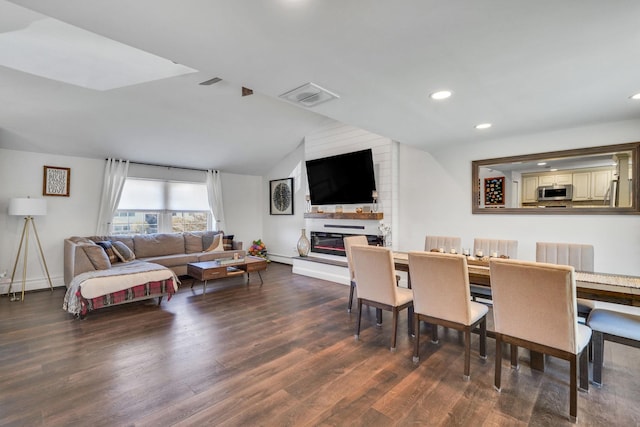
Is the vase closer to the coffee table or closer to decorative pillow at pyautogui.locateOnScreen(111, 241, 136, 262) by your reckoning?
the coffee table

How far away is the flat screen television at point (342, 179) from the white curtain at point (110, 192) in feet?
11.8

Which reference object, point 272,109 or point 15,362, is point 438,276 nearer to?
point 15,362

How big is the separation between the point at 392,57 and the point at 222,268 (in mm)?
4044

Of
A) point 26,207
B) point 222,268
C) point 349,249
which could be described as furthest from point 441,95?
point 26,207

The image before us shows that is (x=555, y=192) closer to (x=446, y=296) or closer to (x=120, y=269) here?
(x=446, y=296)

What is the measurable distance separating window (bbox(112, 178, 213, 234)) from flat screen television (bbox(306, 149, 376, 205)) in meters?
2.82

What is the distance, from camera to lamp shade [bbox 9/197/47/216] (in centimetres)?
427

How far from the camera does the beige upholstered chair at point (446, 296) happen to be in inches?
90.2

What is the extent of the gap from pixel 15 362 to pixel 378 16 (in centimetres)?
379

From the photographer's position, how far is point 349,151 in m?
5.59

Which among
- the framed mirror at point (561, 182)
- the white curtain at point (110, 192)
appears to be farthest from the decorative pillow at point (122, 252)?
A: the framed mirror at point (561, 182)

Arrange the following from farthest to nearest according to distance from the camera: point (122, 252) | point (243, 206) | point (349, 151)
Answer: point (243, 206) → point (349, 151) → point (122, 252)

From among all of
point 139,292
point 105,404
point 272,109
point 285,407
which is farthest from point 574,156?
point 139,292

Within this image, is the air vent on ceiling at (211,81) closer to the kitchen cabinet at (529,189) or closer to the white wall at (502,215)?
the white wall at (502,215)
